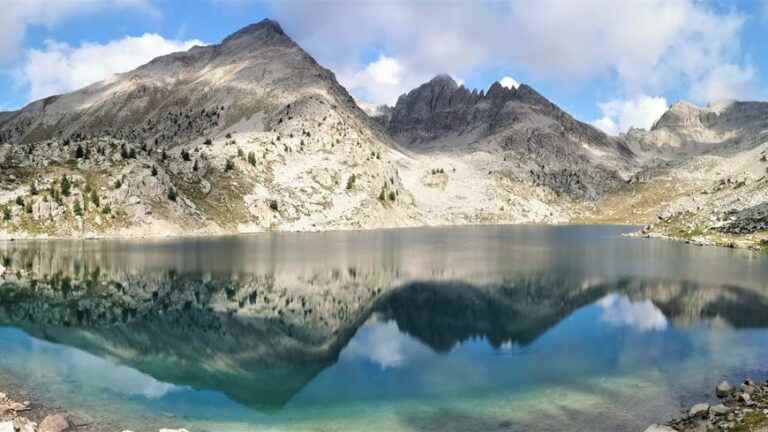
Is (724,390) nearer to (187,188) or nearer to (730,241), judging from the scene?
(730,241)

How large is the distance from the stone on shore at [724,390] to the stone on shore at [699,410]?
4090mm

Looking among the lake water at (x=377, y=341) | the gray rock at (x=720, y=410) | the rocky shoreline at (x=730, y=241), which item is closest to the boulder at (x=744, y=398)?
the lake water at (x=377, y=341)

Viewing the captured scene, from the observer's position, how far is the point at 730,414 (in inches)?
930

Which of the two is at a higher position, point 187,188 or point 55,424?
point 187,188

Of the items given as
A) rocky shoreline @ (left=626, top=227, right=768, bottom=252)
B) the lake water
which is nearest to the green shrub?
the lake water

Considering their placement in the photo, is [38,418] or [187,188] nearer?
[38,418]

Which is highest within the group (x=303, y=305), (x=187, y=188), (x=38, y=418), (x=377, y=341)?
(x=187, y=188)

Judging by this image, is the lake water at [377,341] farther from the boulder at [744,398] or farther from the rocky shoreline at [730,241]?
the rocky shoreline at [730,241]

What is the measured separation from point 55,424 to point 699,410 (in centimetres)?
2809

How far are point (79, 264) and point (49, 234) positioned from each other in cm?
4904

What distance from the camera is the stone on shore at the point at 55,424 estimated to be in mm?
23188

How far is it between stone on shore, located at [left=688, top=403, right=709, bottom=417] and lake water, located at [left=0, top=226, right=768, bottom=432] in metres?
1.48

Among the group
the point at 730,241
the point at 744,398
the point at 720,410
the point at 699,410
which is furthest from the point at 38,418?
the point at 730,241

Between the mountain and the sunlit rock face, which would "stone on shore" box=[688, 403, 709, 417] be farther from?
the mountain
